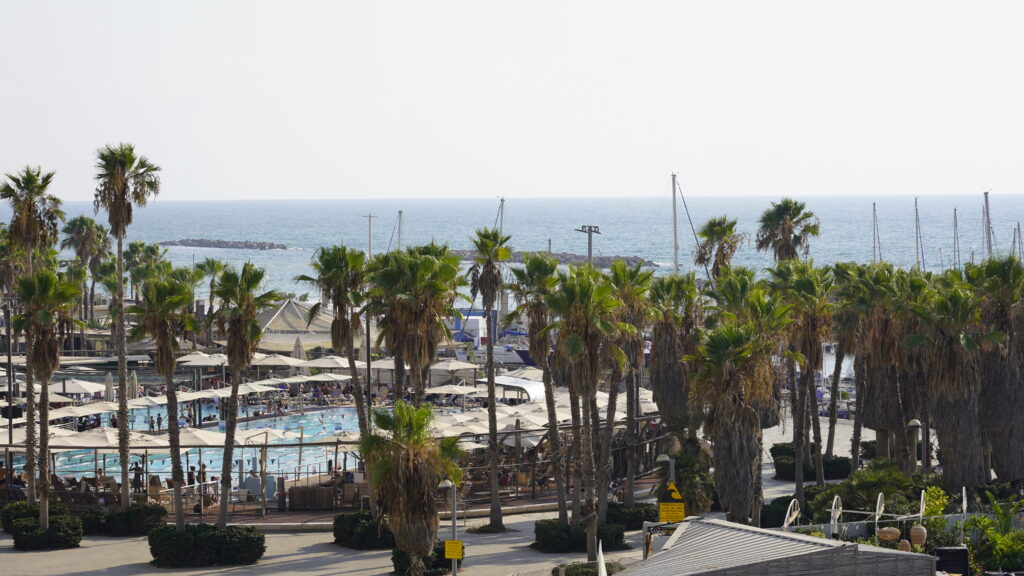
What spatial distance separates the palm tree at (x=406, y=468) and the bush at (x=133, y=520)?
12018 mm

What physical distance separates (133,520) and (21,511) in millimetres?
3066

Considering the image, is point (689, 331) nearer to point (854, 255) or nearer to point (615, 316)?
point (615, 316)

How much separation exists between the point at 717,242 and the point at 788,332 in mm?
14810

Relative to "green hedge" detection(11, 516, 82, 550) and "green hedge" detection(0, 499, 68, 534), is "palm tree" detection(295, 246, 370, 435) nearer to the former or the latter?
"green hedge" detection(11, 516, 82, 550)

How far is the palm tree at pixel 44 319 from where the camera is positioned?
31.8 m

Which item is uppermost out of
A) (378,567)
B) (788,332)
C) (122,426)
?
(788,332)

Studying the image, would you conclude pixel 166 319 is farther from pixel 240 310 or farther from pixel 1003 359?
pixel 1003 359

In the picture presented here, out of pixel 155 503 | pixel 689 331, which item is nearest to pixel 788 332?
pixel 689 331

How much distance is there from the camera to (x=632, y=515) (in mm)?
34938

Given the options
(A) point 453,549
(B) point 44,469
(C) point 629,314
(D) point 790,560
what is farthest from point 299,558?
(D) point 790,560

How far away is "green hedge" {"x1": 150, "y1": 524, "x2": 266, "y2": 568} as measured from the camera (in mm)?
30453

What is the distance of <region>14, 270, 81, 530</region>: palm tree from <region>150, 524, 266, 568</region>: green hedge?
4103 mm

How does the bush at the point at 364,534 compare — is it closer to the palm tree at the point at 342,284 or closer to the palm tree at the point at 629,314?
the palm tree at the point at 342,284

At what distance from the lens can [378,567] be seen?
30.2m
